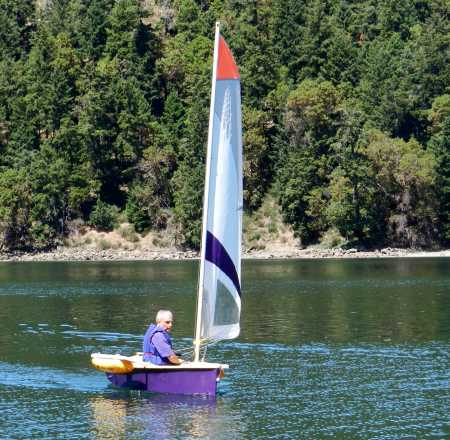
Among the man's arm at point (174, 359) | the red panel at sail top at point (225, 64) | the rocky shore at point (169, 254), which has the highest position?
the red panel at sail top at point (225, 64)

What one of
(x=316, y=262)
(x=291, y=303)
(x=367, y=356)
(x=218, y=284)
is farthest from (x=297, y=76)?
(x=218, y=284)

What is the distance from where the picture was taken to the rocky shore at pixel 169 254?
12556 cm

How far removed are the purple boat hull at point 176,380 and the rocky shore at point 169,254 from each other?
8925 centimetres

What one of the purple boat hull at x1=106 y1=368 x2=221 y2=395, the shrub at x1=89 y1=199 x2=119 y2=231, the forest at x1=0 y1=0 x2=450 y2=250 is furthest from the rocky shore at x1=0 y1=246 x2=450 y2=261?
the purple boat hull at x1=106 y1=368 x2=221 y2=395

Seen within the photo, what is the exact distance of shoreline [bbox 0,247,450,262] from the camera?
411 ft

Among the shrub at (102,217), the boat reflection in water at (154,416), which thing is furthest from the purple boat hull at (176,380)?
the shrub at (102,217)

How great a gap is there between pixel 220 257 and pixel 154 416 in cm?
531

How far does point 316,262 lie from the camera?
117 metres

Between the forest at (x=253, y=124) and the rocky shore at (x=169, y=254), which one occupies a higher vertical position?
the forest at (x=253, y=124)

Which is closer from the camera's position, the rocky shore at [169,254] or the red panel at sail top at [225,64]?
the red panel at sail top at [225,64]

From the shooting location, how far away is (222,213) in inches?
1401

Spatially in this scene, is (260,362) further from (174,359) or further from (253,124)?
(253,124)

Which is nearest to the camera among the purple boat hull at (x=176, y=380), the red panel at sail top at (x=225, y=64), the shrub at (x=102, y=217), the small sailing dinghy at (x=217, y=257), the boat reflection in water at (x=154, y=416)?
the boat reflection in water at (x=154, y=416)

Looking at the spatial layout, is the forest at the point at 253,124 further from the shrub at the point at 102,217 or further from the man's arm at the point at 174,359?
the man's arm at the point at 174,359
